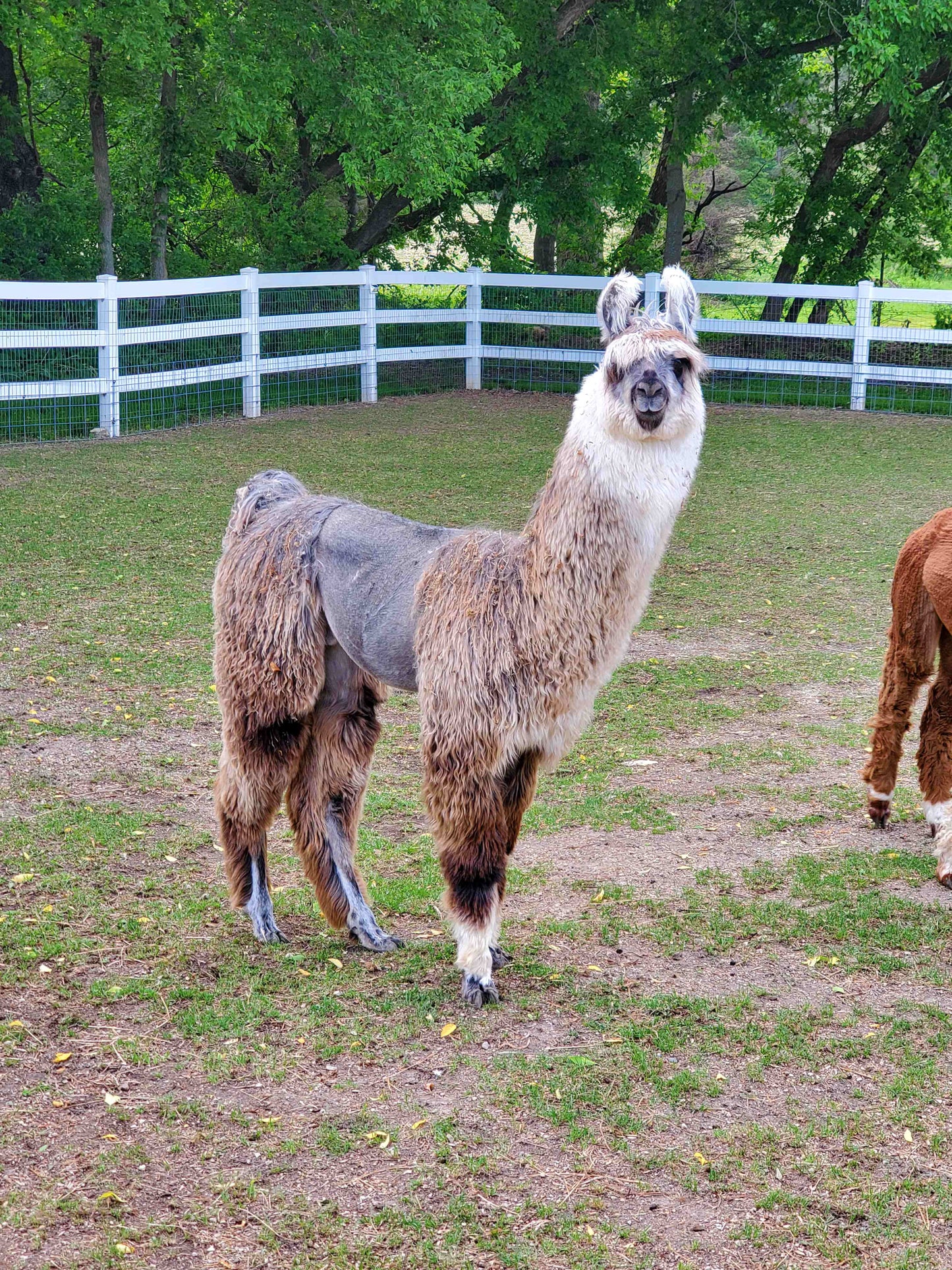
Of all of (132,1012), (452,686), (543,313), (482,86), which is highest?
(482,86)

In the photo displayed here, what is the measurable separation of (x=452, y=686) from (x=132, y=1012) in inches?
53.8

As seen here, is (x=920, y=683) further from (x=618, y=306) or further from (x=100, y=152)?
(x=100, y=152)

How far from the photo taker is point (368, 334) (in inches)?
683

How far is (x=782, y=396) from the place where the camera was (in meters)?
17.8

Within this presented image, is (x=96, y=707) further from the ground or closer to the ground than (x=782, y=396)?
A: closer to the ground

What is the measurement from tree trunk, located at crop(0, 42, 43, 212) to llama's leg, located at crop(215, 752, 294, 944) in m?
14.6

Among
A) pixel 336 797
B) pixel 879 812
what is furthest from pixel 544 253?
pixel 336 797

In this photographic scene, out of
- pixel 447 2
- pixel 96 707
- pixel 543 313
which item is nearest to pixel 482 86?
pixel 447 2

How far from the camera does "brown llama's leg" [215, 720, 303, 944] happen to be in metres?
4.32

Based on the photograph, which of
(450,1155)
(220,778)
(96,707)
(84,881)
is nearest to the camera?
(450,1155)

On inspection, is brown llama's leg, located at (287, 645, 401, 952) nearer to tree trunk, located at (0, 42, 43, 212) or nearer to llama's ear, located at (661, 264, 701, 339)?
llama's ear, located at (661, 264, 701, 339)

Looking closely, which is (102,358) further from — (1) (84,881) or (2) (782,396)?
(1) (84,881)

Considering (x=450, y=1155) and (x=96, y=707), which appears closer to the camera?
(x=450, y=1155)

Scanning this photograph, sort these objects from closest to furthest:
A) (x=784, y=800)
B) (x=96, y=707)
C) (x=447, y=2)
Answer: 1. (x=784, y=800)
2. (x=96, y=707)
3. (x=447, y=2)
